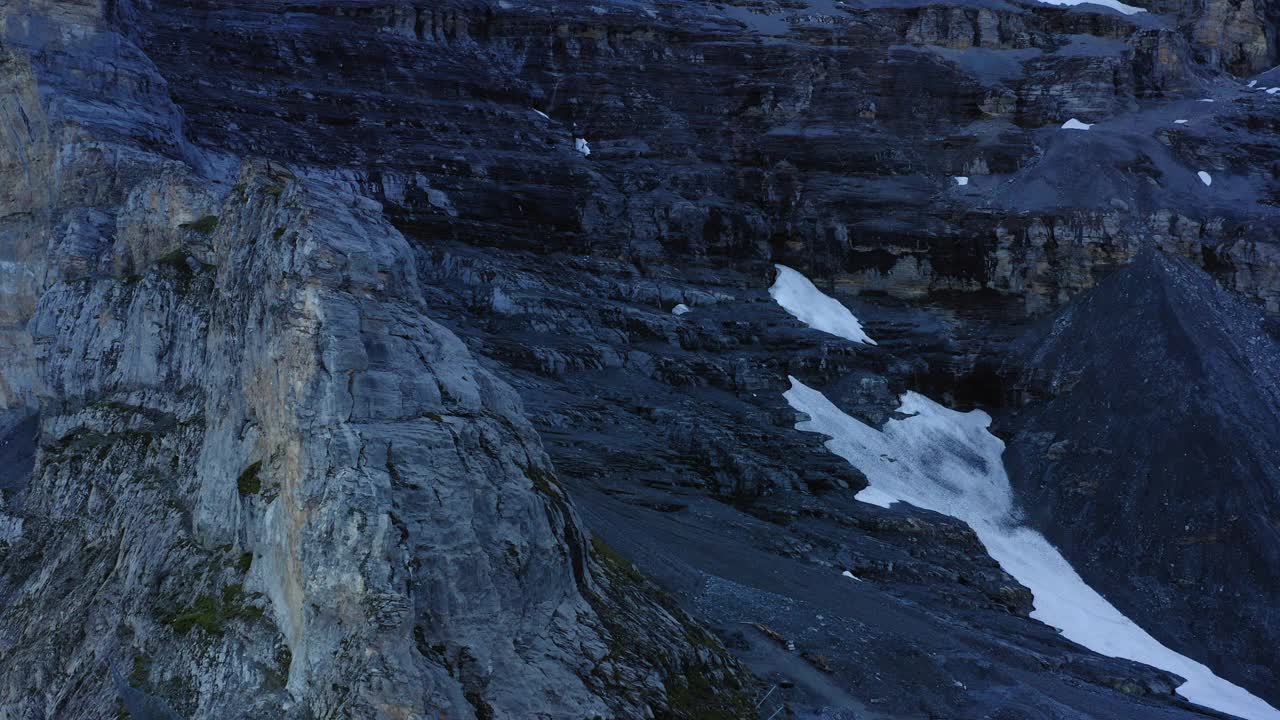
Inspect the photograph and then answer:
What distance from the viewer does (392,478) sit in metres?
17.3

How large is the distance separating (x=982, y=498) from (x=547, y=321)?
18660 millimetres

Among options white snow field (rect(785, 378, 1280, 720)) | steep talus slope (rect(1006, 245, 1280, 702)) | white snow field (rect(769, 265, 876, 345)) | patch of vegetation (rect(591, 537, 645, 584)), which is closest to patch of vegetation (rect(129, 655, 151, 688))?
patch of vegetation (rect(591, 537, 645, 584))

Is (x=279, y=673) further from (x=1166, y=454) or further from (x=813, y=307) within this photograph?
(x=813, y=307)

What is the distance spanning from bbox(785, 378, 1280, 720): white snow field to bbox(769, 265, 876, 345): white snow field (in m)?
4.54

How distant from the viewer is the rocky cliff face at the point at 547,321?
698 inches

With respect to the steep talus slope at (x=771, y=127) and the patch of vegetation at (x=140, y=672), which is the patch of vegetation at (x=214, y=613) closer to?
the patch of vegetation at (x=140, y=672)

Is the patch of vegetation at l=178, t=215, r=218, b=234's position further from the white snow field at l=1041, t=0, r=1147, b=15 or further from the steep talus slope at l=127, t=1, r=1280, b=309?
the white snow field at l=1041, t=0, r=1147, b=15

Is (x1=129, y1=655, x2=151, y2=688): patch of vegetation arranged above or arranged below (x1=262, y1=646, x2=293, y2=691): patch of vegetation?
below

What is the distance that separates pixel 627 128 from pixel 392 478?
41419mm

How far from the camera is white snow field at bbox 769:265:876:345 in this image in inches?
1976

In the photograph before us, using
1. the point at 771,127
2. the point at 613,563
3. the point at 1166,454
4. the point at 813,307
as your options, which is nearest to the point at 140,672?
the point at 613,563

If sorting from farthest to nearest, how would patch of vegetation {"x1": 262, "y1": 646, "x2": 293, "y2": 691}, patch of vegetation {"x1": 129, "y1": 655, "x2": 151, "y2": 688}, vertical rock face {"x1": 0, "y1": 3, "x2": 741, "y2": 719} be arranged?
patch of vegetation {"x1": 129, "y1": 655, "x2": 151, "y2": 688} < vertical rock face {"x1": 0, "y1": 3, "x2": 741, "y2": 719} < patch of vegetation {"x1": 262, "y1": 646, "x2": 293, "y2": 691}

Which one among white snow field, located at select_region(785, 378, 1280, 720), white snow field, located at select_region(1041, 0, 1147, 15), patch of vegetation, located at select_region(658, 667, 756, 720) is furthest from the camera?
white snow field, located at select_region(1041, 0, 1147, 15)

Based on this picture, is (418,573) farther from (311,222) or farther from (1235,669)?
(1235,669)
